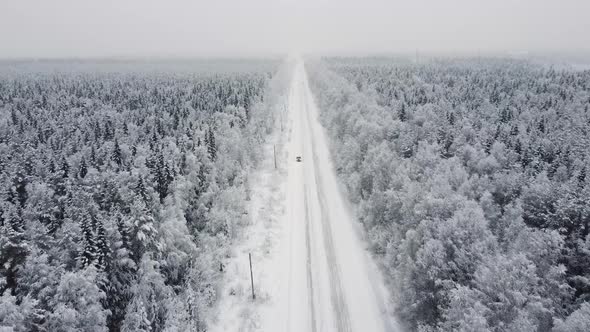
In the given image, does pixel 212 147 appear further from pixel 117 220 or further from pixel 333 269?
pixel 333 269

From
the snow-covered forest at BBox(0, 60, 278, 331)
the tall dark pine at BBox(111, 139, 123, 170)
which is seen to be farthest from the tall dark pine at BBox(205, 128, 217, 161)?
the tall dark pine at BBox(111, 139, 123, 170)

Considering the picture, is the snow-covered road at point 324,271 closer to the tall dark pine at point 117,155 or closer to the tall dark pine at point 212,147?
the tall dark pine at point 212,147

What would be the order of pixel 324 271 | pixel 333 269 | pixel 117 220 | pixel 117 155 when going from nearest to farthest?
pixel 117 220 < pixel 324 271 < pixel 333 269 < pixel 117 155

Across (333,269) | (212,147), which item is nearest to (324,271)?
(333,269)

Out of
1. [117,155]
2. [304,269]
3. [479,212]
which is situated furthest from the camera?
[117,155]

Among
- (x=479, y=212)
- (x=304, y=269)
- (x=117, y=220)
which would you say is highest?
(x=479, y=212)

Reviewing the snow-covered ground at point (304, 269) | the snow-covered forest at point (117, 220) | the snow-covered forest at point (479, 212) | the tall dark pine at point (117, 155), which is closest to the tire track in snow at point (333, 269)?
the snow-covered ground at point (304, 269)

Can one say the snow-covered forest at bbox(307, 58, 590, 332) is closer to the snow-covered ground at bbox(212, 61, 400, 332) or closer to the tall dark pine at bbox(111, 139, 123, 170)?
the snow-covered ground at bbox(212, 61, 400, 332)
